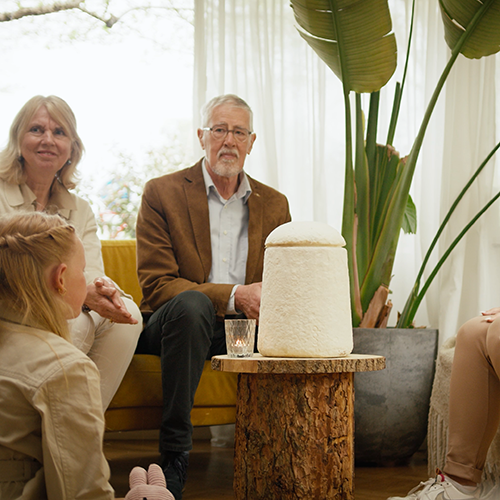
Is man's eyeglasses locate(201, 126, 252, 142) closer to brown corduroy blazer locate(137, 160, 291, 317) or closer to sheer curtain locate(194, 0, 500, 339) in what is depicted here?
brown corduroy blazer locate(137, 160, 291, 317)

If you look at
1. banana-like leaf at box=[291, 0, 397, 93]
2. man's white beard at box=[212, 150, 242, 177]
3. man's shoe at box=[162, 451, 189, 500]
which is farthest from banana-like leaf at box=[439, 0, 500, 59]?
man's shoe at box=[162, 451, 189, 500]

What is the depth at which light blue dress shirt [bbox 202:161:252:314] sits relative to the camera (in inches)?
91.0

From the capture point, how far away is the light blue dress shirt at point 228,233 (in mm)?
2312

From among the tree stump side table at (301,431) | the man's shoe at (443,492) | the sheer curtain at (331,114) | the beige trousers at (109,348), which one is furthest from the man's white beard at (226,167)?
the man's shoe at (443,492)

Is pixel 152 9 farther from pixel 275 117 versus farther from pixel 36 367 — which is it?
pixel 36 367

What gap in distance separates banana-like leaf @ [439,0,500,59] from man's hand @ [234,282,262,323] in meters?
1.25

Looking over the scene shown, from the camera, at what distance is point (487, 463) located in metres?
1.63

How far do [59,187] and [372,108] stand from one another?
125 cm

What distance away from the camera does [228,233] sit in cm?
236

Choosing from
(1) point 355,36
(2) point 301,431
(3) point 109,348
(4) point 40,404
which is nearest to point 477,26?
(1) point 355,36

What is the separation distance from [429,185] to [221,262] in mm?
1149

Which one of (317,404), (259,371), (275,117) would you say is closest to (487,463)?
(317,404)

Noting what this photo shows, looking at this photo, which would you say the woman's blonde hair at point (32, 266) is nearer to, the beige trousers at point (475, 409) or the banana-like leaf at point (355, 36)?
the beige trousers at point (475, 409)

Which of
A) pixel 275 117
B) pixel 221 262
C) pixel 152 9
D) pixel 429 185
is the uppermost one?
pixel 152 9
